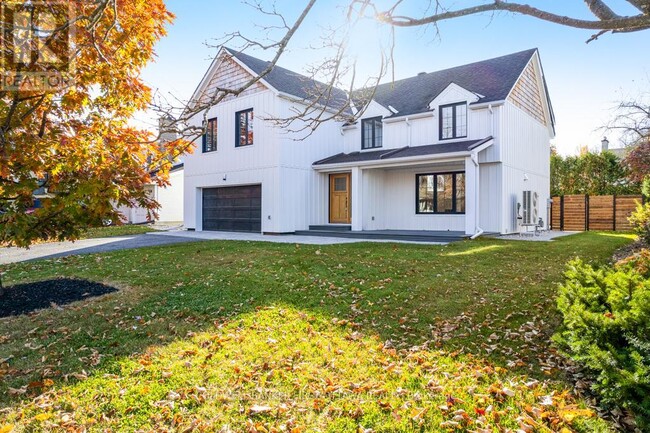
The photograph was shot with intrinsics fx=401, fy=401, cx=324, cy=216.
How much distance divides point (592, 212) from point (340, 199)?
12.7 m

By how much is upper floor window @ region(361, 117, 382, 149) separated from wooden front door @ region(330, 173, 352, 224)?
1921 mm

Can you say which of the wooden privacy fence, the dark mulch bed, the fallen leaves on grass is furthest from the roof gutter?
the dark mulch bed

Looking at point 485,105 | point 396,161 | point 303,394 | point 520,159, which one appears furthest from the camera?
point 520,159

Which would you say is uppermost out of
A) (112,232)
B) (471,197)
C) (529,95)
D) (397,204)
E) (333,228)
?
(529,95)

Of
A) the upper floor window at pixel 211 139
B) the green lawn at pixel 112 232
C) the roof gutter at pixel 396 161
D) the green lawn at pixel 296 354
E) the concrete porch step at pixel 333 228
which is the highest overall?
the upper floor window at pixel 211 139

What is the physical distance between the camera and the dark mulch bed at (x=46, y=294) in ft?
19.0

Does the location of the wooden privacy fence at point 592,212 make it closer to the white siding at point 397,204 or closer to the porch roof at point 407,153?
the white siding at point 397,204

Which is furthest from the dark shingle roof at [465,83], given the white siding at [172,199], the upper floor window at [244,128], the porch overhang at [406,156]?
the white siding at [172,199]

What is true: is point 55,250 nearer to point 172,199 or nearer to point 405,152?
point 405,152

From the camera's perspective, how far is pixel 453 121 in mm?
15688

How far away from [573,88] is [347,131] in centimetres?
906

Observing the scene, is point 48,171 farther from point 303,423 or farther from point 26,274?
point 303,423

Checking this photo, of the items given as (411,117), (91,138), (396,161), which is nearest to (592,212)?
(411,117)

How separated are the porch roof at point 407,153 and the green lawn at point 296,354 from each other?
670cm
